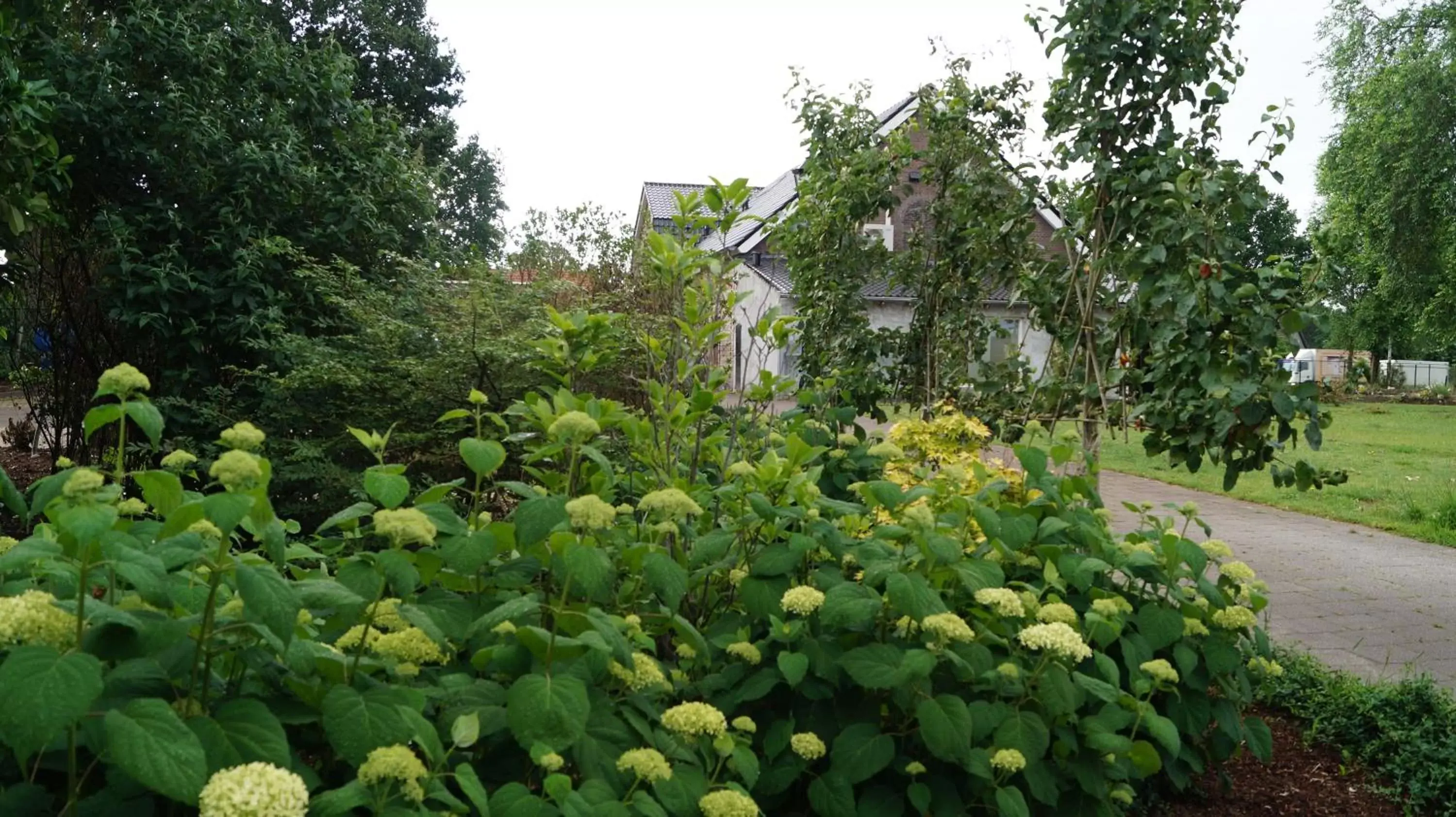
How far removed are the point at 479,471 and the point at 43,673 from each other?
72 cm

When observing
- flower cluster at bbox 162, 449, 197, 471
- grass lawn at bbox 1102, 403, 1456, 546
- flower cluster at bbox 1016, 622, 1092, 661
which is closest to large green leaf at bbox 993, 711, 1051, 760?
flower cluster at bbox 1016, 622, 1092, 661

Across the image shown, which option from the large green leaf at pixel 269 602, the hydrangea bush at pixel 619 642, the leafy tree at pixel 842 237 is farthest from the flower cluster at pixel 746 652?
the leafy tree at pixel 842 237

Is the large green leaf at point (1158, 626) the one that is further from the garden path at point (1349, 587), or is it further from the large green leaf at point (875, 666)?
the garden path at point (1349, 587)

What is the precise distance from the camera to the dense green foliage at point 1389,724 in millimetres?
2908

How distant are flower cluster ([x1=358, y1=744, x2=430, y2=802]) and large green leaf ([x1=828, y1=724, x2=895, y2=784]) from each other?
1.00 meters

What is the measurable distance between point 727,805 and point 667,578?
43 centimetres

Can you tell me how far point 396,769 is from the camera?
3.66 feet

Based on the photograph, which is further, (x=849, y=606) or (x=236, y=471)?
(x=849, y=606)

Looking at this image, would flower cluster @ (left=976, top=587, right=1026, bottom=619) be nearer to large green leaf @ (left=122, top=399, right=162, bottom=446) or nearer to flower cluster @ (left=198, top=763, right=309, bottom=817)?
flower cluster @ (left=198, top=763, right=309, bottom=817)

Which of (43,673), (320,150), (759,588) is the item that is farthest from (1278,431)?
(320,150)

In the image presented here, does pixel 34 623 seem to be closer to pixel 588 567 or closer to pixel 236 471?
pixel 236 471

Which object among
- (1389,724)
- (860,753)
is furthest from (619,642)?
(1389,724)

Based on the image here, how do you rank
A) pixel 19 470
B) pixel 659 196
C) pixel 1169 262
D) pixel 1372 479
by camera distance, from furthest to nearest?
pixel 659 196 < pixel 1372 479 < pixel 19 470 < pixel 1169 262

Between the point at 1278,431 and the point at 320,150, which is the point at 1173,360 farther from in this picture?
the point at 320,150
